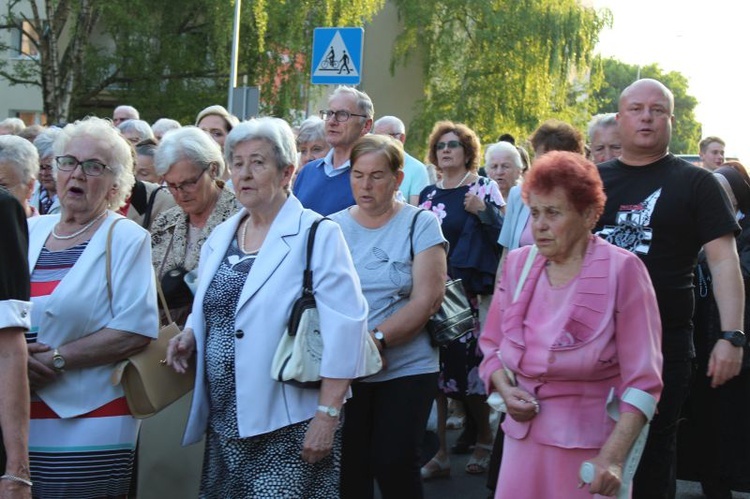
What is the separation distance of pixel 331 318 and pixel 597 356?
3.38 ft

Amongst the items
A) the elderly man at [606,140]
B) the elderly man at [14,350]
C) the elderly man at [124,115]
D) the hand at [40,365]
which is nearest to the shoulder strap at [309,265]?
the hand at [40,365]

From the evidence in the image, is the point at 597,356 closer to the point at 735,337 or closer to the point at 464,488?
the point at 735,337

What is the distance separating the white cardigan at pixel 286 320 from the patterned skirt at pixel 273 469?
72 mm

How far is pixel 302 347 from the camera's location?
4164mm

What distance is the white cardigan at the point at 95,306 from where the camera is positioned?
4.34m

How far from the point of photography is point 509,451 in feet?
13.4

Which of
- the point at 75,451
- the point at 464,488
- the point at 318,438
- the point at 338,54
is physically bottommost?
the point at 464,488

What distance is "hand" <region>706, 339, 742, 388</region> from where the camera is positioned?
477 cm

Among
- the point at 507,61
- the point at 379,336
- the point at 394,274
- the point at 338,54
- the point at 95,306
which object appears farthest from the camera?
the point at 507,61

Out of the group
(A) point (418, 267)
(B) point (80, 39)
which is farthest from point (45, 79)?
(A) point (418, 267)

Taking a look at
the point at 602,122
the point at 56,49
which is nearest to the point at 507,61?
the point at 56,49

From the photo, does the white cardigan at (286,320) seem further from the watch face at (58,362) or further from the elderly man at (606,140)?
the elderly man at (606,140)

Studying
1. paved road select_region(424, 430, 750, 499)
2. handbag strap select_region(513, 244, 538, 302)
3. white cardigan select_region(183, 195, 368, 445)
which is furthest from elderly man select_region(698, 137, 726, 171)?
white cardigan select_region(183, 195, 368, 445)

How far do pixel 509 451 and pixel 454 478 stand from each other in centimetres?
357
